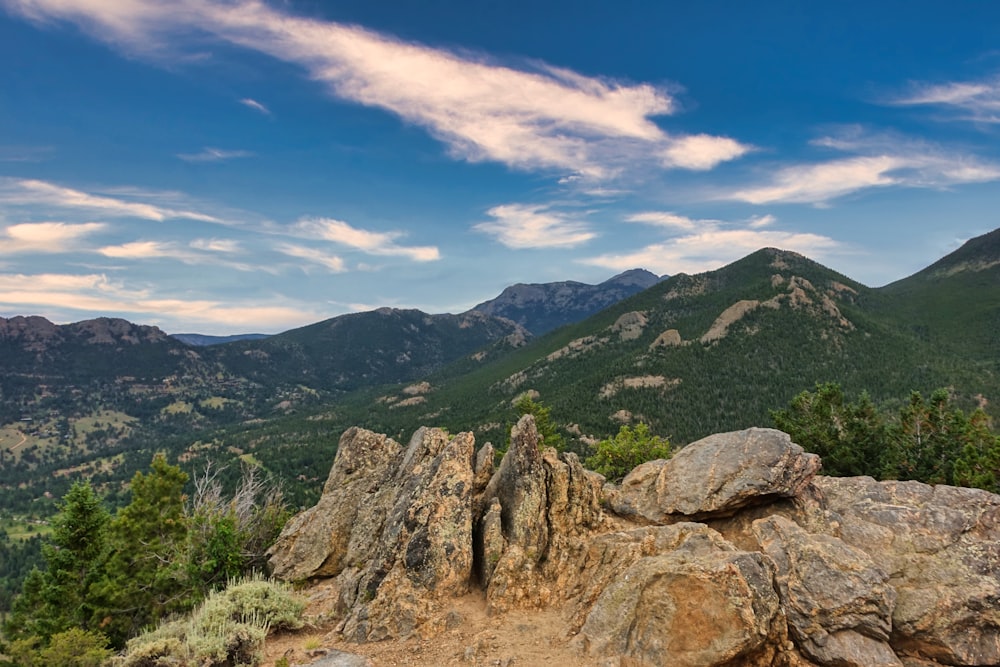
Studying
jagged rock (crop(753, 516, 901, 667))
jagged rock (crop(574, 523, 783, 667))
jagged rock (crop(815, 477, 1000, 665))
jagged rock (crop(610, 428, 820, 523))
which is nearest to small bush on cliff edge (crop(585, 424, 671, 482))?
jagged rock (crop(610, 428, 820, 523))

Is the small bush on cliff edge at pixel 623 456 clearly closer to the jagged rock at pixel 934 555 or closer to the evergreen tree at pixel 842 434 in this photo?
the evergreen tree at pixel 842 434

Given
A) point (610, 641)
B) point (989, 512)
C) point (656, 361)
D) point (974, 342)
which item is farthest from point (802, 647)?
point (974, 342)

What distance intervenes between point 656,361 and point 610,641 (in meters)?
195

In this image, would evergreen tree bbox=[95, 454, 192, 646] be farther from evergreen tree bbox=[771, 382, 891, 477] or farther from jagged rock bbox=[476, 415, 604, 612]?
evergreen tree bbox=[771, 382, 891, 477]

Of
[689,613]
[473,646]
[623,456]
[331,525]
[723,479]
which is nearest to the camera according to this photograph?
A: [689,613]

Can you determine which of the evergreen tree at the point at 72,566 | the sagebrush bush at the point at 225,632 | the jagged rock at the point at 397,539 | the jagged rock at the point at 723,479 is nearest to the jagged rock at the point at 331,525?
the jagged rock at the point at 397,539

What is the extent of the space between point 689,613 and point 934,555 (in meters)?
10.2

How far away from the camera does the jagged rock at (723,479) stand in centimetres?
2003

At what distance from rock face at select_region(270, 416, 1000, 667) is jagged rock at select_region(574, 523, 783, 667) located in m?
0.04

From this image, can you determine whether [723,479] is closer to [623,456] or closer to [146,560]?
[623,456]

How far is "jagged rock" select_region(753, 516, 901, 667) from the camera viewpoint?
13.3 meters

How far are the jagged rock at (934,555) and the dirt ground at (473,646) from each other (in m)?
10.1

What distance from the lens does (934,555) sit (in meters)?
16.2

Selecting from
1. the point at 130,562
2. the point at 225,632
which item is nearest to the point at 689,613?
the point at 225,632
